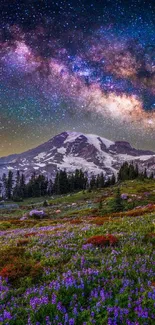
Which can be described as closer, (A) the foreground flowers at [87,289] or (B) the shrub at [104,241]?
(A) the foreground flowers at [87,289]

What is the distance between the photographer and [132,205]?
1703 inches

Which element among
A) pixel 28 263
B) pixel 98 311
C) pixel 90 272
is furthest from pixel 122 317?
pixel 28 263

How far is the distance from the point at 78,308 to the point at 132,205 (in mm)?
39459

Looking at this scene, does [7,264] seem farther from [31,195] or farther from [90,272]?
[31,195]

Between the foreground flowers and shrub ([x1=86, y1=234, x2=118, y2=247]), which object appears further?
shrub ([x1=86, y1=234, x2=118, y2=247])

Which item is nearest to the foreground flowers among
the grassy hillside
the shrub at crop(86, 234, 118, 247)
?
the grassy hillside

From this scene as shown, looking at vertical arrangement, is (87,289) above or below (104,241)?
below

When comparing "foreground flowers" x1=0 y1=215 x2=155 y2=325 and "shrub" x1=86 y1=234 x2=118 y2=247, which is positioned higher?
"shrub" x1=86 y1=234 x2=118 y2=247

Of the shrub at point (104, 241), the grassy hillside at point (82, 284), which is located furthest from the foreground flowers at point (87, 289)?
the shrub at point (104, 241)

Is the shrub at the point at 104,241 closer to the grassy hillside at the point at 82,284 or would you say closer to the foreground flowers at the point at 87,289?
the grassy hillside at the point at 82,284

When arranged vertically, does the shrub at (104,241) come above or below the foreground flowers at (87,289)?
above

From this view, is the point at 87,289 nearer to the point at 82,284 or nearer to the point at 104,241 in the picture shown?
the point at 82,284

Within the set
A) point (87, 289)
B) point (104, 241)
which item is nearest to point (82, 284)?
point (87, 289)

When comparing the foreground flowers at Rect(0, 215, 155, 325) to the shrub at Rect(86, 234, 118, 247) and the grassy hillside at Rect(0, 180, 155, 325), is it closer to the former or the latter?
the grassy hillside at Rect(0, 180, 155, 325)
